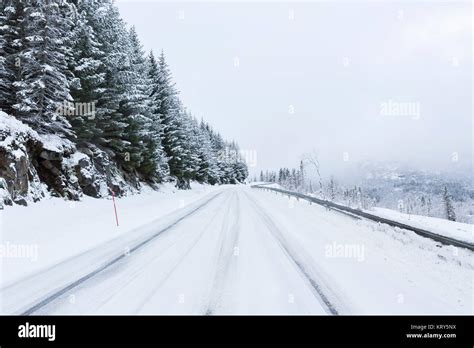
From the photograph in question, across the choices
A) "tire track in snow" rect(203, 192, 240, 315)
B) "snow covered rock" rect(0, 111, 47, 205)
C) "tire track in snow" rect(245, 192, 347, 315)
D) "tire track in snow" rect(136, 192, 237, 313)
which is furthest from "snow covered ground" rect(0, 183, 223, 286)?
"tire track in snow" rect(245, 192, 347, 315)

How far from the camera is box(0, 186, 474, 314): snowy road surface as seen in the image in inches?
154

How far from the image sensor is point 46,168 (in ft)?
46.2

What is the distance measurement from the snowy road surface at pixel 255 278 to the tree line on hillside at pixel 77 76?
1027cm

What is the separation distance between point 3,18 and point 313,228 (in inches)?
711

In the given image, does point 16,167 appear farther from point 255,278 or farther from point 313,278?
point 313,278

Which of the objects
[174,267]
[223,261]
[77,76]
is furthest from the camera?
[77,76]

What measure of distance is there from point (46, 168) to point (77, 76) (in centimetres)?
630

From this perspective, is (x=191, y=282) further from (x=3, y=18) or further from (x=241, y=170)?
(x=241, y=170)

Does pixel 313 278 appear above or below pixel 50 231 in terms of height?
below

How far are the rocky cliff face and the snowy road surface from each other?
19.8 ft

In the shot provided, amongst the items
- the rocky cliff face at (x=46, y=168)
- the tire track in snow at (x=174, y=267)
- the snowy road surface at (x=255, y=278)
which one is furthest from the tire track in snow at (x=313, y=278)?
the rocky cliff face at (x=46, y=168)

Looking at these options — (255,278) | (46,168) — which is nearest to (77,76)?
(46,168)

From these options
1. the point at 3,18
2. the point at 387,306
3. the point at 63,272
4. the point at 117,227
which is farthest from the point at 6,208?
the point at 387,306
